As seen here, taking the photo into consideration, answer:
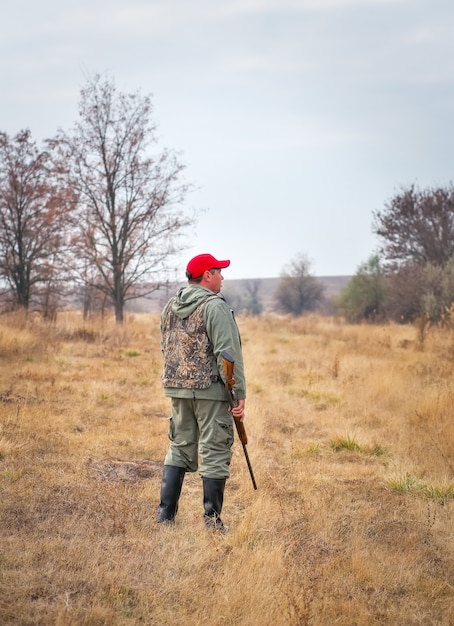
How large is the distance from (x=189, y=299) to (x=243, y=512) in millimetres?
1854

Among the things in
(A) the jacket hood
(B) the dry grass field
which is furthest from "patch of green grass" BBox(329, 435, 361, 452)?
(A) the jacket hood

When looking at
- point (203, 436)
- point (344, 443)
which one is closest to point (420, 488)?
point (344, 443)

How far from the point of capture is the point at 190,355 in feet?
14.5

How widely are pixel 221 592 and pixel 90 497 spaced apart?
6.24 ft

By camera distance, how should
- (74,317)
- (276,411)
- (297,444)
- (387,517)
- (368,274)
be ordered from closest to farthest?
(387,517) < (297,444) < (276,411) < (74,317) < (368,274)

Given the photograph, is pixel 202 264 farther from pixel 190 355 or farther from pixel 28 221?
pixel 28 221

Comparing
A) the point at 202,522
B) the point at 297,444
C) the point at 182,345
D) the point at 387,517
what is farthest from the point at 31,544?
the point at 297,444

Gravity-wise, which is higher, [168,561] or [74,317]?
[74,317]

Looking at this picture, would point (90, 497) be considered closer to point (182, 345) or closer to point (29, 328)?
point (182, 345)

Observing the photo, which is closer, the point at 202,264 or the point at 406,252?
the point at 202,264

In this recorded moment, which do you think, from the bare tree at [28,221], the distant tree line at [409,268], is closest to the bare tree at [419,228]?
the distant tree line at [409,268]

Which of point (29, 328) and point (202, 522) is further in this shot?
point (29, 328)

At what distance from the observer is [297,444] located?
280 inches

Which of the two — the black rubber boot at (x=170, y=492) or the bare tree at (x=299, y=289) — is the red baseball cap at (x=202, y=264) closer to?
the black rubber boot at (x=170, y=492)
